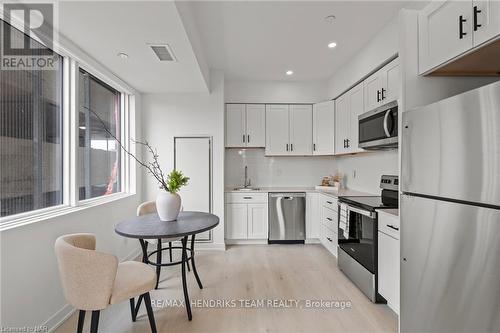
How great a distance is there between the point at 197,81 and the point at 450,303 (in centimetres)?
348

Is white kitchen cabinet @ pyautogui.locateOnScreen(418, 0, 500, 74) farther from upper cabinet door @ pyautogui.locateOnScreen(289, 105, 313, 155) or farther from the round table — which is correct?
upper cabinet door @ pyautogui.locateOnScreen(289, 105, 313, 155)

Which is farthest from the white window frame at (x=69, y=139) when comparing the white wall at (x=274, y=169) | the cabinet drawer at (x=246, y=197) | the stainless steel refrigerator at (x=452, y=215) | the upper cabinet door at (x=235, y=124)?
the stainless steel refrigerator at (x=452, y=215)

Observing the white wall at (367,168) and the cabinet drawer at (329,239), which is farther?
the cabinet drawer at (329,239)

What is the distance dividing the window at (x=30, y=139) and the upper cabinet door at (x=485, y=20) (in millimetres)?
3061

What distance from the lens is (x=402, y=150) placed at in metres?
1.95

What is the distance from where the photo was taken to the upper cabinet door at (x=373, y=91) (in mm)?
3077

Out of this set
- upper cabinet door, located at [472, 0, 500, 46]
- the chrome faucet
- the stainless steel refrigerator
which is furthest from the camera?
the chrome faucet

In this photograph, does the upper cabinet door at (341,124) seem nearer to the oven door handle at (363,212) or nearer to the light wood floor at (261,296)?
the oven door handle at (363,212)

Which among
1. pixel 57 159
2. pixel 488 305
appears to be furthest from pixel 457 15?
pixel 57 159

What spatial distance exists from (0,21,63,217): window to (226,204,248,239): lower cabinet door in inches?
96.0

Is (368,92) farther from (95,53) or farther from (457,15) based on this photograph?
(95,53)

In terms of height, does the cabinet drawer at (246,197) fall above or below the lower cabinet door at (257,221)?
above

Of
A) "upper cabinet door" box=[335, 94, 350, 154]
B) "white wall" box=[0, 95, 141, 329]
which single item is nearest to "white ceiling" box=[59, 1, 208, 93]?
"white wall" box=[0, 95, 141, 329]

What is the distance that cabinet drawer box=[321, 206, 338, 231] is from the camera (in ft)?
12.1
